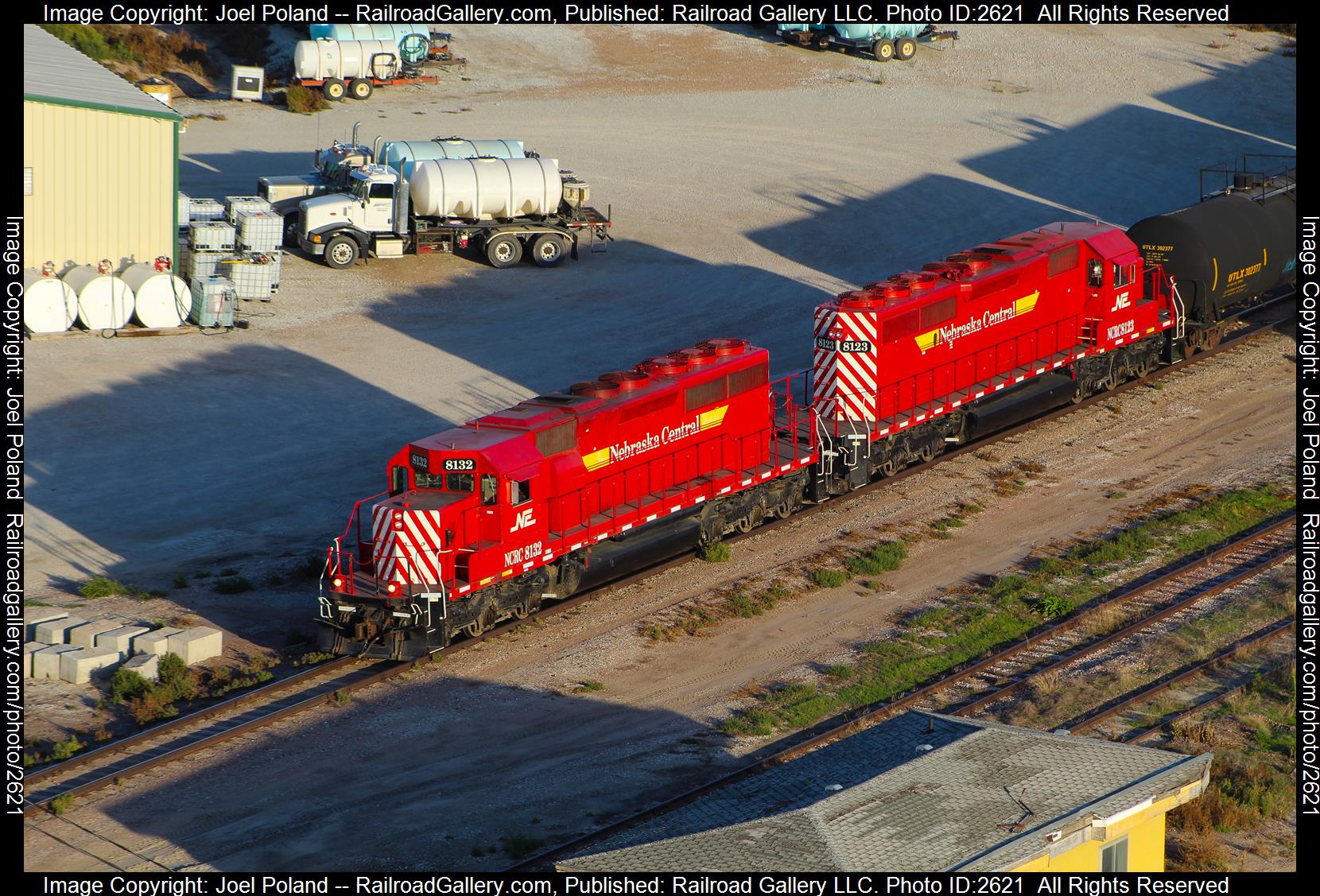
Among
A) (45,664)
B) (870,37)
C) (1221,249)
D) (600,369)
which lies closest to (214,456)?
(600,369)

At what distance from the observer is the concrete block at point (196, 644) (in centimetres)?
2633

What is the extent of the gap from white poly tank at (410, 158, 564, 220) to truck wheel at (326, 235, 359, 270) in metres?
2.28

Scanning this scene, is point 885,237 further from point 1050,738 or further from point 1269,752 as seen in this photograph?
point 1050,738

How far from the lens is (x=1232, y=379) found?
41.4 meters

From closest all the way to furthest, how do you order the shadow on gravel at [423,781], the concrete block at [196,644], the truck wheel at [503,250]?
the shadow on gravel at [423,781], the concrete block at [196,644], the truck wheel at [503,250]

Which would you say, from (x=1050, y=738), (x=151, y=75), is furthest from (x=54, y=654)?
(x=151, y=75)

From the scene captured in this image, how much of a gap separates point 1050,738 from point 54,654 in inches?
629

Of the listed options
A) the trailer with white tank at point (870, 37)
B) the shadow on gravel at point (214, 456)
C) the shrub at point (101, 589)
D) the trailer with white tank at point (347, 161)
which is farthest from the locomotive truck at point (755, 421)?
the trailer with white tank at point (870, 37)

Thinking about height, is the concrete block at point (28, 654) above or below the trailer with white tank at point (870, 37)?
below

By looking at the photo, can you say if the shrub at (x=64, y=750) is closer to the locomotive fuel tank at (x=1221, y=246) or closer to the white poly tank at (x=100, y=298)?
the white poly tank at (x=100, y=298)

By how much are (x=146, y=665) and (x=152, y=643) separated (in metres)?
0.70

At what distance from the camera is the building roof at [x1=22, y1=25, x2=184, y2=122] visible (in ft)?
143

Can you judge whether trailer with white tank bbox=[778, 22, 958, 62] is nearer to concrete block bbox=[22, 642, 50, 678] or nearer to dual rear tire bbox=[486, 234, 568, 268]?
dual rear tire bbox=[486, 234, 568, 268]

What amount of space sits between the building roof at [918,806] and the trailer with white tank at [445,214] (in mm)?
34700
